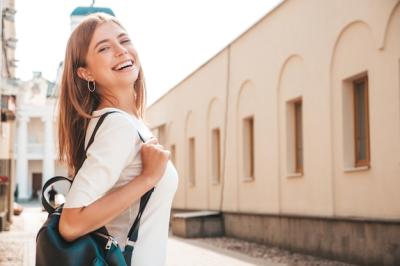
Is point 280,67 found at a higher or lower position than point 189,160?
higher

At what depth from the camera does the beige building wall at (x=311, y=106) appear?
11.9 metres

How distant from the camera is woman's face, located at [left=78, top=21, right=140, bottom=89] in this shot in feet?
7.47

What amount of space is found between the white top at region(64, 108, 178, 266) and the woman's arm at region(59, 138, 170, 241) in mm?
22

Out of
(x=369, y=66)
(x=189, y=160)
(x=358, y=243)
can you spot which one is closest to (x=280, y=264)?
(x=358, y=243)

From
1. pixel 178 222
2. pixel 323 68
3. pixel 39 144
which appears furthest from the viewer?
pixel 39 144

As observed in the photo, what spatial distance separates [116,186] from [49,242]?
0.28 m

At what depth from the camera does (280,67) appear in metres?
17.3

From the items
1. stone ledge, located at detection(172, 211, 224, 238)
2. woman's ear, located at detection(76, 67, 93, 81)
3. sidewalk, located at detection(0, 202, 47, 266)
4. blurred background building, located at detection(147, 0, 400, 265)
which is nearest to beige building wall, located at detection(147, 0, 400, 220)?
blurred background building, located at detection(147, 0, 400, 265)

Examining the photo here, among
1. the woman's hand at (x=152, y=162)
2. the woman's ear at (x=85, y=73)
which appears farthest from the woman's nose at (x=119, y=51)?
the woman's hand at (x=152, y=162)

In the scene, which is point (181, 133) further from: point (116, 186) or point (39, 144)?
point (39, 144)

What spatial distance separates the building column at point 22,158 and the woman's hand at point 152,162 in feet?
247

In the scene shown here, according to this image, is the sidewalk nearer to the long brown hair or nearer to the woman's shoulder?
the long brown hair

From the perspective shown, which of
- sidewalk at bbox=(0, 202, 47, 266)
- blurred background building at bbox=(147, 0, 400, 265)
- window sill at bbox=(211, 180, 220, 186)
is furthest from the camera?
window sill at bbox=(211, 180, 220, 186)

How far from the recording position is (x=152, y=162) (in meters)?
2.10
